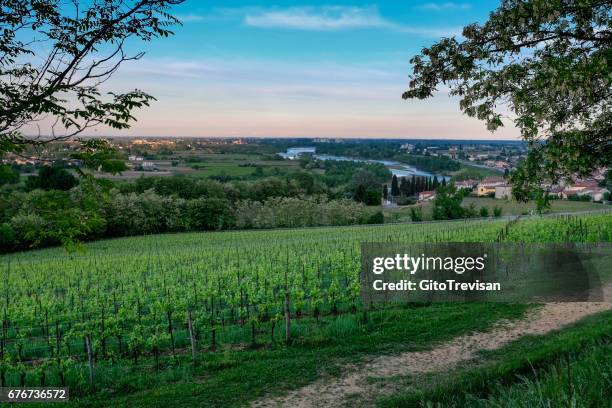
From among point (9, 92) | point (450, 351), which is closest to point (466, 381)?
point (450, 351)

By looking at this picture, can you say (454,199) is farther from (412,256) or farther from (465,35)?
(465,35)

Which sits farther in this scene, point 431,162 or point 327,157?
point 327,157

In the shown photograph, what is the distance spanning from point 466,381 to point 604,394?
10.5ft

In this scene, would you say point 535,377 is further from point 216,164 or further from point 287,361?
point 216,164

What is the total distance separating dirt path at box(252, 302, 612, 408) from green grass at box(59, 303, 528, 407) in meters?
0.30

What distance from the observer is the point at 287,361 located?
30.7 feet

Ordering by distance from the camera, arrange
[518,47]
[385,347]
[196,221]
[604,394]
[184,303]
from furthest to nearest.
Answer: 1. [196,221]
2. [184,303]
3. [385,347]
4. [518,47]
5. [604,394]

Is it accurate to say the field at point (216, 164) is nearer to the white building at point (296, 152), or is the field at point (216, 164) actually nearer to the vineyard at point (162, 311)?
the white building at point (296, 152)

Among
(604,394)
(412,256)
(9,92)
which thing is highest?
(9,92)

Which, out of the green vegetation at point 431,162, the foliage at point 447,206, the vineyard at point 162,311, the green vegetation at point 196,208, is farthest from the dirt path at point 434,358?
the green vegetation at point 431,162

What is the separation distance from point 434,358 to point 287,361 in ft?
8.66

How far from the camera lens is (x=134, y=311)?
1285 centimetres

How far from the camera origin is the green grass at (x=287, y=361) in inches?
316

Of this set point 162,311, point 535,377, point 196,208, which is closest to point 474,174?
point 196,208
